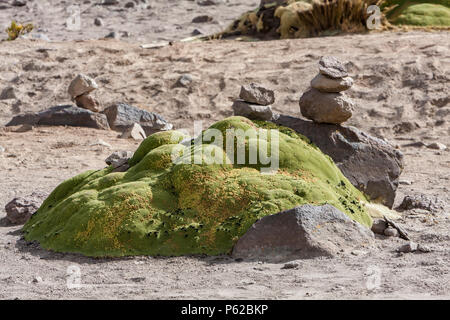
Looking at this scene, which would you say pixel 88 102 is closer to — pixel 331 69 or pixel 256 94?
pixel 256 94

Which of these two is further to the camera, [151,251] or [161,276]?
[151,251]

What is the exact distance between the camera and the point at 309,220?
5305mm

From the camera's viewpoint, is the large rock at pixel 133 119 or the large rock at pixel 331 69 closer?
the large rock at pixel 331 69

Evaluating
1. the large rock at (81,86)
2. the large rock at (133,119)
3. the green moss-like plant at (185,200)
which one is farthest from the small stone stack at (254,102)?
the large rock at (81,86)

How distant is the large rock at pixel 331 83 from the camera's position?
6949 millimetres

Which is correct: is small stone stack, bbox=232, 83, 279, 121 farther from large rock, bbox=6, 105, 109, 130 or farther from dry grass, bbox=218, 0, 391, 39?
dry grass, bbox=218, 0, 391, 39

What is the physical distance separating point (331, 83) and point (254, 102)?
755 mm

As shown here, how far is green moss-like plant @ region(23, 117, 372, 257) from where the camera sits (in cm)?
549

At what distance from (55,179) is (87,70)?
5105mm

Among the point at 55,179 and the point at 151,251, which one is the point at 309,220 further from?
the point at 55,179

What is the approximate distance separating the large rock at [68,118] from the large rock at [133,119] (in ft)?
0.51

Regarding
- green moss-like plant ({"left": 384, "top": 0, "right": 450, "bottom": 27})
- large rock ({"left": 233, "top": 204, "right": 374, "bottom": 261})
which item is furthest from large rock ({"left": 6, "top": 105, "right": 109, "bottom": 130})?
large rock ({"left": 233, "top": 204, "right": 374, "bottom": 261})

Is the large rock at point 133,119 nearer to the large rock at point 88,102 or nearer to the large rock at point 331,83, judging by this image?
the large rock at point 88,102

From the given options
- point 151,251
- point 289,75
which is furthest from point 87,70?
point 151,251
